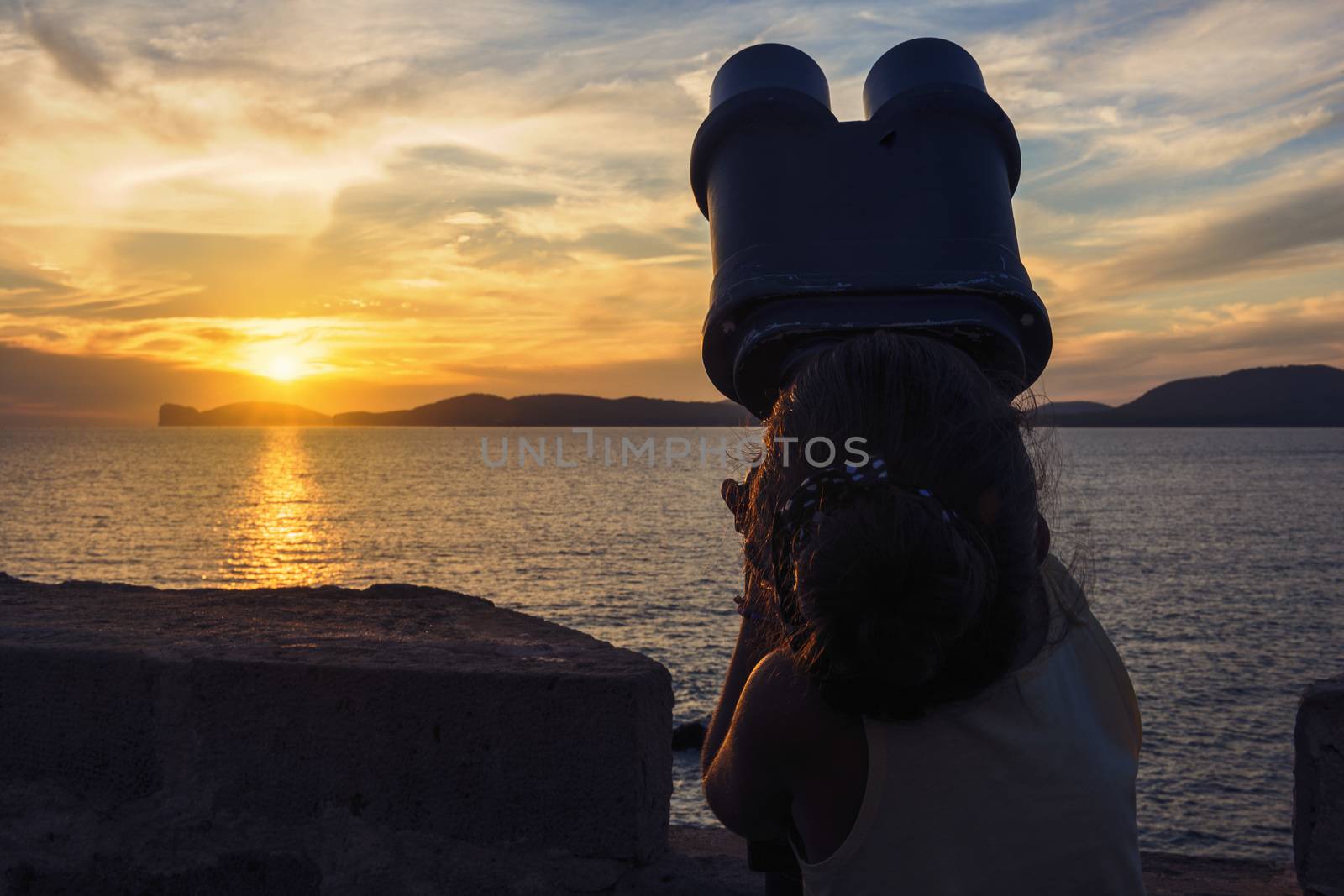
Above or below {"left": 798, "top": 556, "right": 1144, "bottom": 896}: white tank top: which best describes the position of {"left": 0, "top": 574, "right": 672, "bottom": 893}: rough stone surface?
below

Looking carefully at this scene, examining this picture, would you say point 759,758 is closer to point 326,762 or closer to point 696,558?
point 326,762

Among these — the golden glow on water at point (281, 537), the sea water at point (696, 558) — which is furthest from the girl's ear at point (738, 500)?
the golden glow on water at point (281, 537)

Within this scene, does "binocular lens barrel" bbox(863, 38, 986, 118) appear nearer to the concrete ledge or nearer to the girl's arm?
the girl's arm

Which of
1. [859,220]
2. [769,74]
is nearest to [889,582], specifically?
[859,220]

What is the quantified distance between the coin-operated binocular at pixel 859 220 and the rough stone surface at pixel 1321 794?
1000 millimetres

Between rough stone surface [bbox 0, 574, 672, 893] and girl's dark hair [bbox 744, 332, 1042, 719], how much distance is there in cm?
97

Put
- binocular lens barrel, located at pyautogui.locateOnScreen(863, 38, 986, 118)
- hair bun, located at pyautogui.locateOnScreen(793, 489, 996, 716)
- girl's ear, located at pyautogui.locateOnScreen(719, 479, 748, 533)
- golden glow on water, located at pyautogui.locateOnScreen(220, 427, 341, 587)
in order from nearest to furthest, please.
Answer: hair bun, located at pyautogui.locateOnScreen(793, 489, 996, 716)
girl's ear, located at pyautogui.locateOnScreen(719, 479, 748, 533)
binocular lens barrel, located at pyautogui.locateOnScreen(863, 38, 986, 118)
golden glow on water, located at pyautogui.locateOnScreen(220, 427, 341, 587)

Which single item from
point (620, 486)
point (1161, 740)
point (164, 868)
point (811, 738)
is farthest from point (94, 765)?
point (620, 486)

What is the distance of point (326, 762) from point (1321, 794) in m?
2.07

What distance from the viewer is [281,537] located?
4922cm

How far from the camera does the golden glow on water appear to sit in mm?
37594

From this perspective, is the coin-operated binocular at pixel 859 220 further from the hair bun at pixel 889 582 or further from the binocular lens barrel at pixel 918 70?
the hair bun at pixel 889 582

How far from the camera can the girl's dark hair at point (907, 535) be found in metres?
1.00

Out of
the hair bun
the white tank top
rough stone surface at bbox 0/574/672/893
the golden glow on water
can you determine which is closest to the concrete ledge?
rough stone surface at bbox 0/574/672/893
